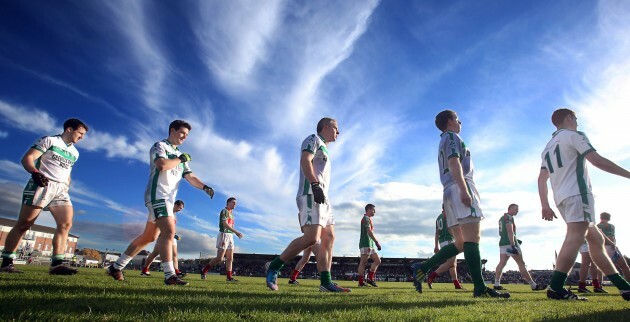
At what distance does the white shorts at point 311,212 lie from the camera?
17.2ft

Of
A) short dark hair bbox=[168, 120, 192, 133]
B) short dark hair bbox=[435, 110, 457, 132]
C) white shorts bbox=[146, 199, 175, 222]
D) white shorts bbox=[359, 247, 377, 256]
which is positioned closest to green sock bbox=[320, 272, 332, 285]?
white shorts bbox=[146, 199, 175, 222]

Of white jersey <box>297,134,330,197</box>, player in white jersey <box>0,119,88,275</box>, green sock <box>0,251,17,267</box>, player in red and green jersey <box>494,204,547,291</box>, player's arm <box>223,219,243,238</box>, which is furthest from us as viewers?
player's arm <box>223,219,243,238</box>

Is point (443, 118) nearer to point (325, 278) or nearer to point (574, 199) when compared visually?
point (574, 199)

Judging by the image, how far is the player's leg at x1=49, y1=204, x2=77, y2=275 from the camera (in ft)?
20.6

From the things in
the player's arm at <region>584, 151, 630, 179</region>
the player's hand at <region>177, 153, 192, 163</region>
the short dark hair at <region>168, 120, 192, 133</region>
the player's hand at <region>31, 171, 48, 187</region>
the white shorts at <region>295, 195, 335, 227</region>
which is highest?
the short dark hair at <region>168, 120, 192, 133</region>

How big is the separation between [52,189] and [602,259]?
9350 mm

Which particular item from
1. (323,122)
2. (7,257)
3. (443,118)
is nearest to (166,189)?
(323,122)

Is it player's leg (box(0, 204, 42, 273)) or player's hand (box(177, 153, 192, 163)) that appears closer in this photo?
player's hand (box(177, 153, 192, 163))

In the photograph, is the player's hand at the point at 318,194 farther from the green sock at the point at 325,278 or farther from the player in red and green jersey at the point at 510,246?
the player in red and green jersey at the point at 510,246

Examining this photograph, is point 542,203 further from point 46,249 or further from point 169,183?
point 46,249

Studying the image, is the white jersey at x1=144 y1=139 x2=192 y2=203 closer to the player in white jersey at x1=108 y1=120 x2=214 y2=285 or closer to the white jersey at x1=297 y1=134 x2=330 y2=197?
the player in white jersey at x1=108 y1=120 x2=214 y2=285

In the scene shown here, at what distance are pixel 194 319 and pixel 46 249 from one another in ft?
440

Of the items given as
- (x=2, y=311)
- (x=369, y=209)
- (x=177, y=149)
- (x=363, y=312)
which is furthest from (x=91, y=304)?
(x=369, y=209)

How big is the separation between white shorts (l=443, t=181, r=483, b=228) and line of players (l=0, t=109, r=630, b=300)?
15 millimetres
